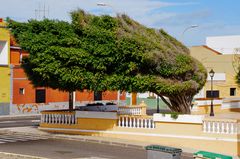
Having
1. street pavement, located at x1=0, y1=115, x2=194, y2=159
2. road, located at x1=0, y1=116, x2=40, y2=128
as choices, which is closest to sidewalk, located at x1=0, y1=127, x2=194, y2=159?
street pavement, located at x1=0, y1=115, x2=194, y2=159

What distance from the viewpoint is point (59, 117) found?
84.1 feet

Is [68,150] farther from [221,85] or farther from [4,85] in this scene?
[221,85]

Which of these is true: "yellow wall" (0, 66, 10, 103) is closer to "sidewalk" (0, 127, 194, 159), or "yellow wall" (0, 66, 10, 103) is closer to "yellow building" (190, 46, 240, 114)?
"yellow building" (190, 46, 240, 114)

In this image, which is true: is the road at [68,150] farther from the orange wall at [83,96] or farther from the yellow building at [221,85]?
the orange wall at [83,96]

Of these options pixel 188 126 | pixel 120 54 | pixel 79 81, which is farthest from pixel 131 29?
pixel 188 126

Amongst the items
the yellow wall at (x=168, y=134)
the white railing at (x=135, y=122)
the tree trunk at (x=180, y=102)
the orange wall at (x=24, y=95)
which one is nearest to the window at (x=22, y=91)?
the orange wall at (x=24, y=95)

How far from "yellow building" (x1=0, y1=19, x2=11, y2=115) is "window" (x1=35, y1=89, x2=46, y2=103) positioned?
3.76m

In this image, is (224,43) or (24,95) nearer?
(24,95)

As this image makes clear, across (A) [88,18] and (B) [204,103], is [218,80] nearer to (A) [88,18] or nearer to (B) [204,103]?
(B) [204,103]

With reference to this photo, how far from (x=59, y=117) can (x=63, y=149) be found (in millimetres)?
6013

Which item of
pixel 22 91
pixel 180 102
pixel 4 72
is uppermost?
pixel 4 72

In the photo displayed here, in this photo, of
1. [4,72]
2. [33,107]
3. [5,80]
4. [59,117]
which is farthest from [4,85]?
[59,117]

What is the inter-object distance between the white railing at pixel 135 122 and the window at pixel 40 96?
87.0 ft

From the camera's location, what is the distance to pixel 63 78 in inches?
896
